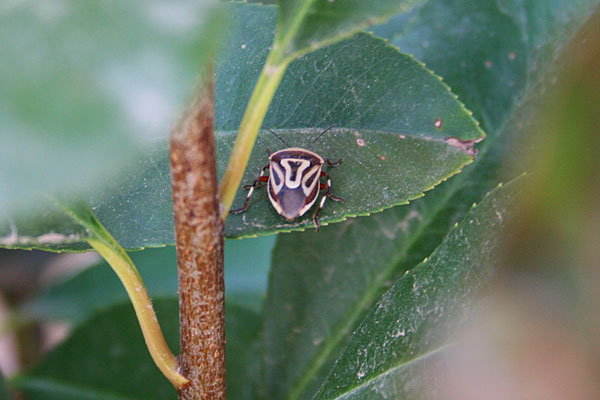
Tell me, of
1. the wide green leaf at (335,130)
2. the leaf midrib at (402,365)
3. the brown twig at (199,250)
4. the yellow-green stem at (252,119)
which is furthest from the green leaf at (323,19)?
the leaf midrib at (402,365)

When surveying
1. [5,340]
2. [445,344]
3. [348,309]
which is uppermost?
[445,344]

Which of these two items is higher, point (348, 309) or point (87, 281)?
point (348, 309)

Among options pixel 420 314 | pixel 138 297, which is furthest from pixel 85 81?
pixel 420 314

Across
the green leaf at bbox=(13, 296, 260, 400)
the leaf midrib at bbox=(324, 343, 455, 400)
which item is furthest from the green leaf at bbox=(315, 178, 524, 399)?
the green leaf at bbox=(13, 296, 260, 400)

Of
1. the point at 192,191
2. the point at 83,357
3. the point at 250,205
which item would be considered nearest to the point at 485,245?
the point at 250,205

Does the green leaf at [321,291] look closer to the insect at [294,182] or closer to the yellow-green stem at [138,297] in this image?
the insect at [294,182]

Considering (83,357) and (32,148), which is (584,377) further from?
(83,357)
